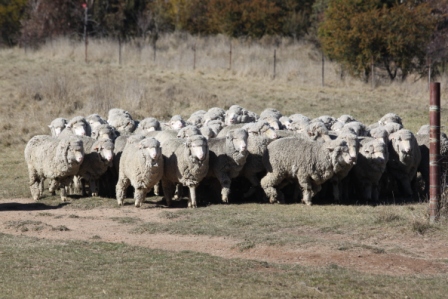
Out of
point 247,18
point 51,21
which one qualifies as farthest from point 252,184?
point 51,21

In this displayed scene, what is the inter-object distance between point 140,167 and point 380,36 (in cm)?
2191

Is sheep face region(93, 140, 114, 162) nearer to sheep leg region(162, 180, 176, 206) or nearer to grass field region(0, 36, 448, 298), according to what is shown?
grass field region(0, 36, 448, 298)

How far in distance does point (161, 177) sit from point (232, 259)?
4941 millimetres

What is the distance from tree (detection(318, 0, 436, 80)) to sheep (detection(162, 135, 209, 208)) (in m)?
20.8

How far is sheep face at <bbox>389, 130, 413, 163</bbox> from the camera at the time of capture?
16.8m

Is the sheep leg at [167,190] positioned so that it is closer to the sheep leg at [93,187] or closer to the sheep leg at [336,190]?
the sheep leg at [93,187]

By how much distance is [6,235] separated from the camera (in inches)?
533

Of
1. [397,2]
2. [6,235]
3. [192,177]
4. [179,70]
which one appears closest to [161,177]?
[192,177]

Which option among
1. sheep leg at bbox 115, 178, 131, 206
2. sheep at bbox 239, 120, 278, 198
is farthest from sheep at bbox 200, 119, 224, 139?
sheep leg at bbox 115, 178, 131, 206

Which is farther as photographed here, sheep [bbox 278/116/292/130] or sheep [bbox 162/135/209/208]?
sheep [bbox 278/116/292/130]

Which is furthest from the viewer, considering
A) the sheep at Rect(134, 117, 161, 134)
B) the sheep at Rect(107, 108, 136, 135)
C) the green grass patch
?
the sheep at Rect(107, 108, 136, 135)

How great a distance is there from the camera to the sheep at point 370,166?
1644cm

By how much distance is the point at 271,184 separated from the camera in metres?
16.4

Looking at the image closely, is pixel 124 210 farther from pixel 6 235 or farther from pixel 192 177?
pixel 6 235
